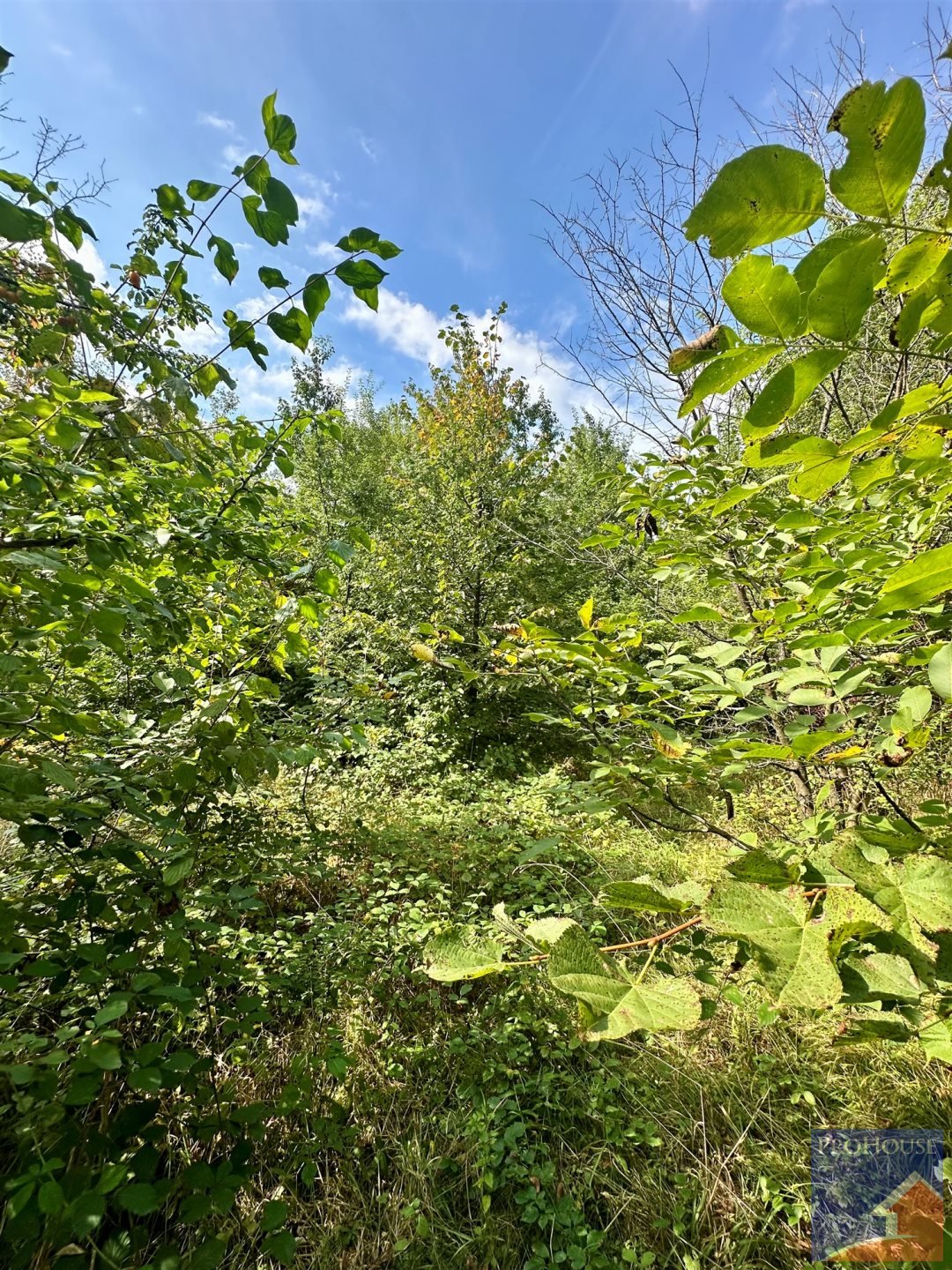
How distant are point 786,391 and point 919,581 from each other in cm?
20

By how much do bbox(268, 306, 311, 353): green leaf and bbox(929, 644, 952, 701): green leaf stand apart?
1.20 metres

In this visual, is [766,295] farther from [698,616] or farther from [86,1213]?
[86,1213]

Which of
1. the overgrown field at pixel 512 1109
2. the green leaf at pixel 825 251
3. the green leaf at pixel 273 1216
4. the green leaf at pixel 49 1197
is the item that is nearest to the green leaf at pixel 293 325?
the green leaf at pixel 825 251

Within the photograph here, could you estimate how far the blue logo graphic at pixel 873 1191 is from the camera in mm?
1401

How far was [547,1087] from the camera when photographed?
2.15 meters

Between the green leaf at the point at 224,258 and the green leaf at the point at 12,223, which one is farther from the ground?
the green leaf at the point at 224,258

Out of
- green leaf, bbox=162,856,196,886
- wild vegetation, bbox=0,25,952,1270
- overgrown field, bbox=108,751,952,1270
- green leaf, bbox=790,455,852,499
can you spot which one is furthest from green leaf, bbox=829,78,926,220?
green leaf, bbox=162,856,196,886

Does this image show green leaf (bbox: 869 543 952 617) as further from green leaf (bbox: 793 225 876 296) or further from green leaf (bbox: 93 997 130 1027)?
green leaf (bbox: 93 997 130 1027)

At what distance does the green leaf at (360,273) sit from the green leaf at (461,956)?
114 cm

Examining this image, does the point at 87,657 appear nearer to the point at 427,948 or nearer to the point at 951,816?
the point at 427,948

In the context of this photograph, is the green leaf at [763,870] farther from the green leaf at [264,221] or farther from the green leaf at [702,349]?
the green leaf at [264,221]

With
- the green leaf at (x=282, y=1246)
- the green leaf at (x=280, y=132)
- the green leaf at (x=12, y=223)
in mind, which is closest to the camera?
the green leaf at (x=12, y=223)

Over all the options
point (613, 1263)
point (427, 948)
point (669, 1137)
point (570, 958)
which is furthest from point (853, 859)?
point (669, 1137)

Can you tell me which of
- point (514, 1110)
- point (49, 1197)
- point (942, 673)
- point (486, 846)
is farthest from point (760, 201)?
point (486, 846)
